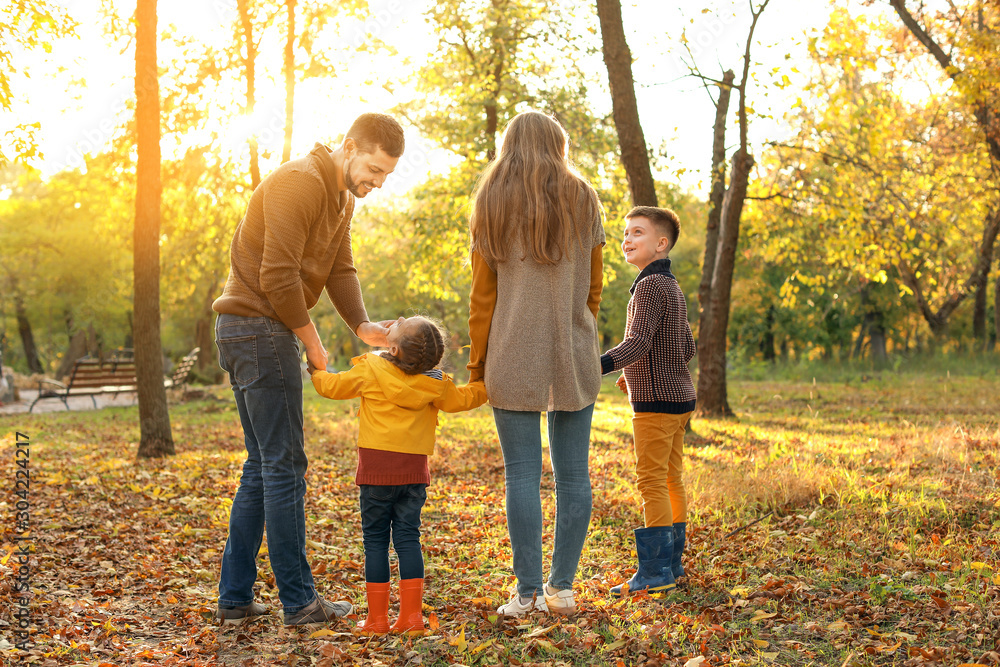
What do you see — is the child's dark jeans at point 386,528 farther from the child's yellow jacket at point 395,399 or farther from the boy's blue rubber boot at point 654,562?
the boy's blue rubber boot at point 654,562

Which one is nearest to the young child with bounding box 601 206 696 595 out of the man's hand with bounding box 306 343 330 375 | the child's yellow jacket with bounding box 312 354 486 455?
the child's yellow jacket with bounding box 312 354 486 455

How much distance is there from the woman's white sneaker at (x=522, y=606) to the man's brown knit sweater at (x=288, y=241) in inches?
60.1

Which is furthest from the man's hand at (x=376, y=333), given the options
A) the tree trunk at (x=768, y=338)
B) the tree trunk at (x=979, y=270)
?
the tree trunk at (x=768, y=338)

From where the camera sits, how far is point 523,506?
136 inches

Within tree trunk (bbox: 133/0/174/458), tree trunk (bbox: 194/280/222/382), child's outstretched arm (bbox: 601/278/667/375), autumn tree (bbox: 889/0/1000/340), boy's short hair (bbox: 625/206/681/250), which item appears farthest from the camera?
tree trunk (bbox: 194/280/222/382)

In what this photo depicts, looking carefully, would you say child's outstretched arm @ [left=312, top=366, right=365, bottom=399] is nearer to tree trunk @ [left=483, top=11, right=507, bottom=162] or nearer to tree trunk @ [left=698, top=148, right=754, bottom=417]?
tree trunk @ [left=698, top=148, right=754, bottom=417]

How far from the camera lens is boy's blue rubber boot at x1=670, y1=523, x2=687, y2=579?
403 centimetres

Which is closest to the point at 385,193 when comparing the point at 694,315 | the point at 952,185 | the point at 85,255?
the point at 85,255

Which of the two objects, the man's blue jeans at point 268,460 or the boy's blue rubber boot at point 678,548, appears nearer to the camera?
the man's blue jeans at point 268,460

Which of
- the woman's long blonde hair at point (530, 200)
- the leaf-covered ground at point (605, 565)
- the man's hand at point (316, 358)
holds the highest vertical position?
the woman's long blonde hair at point (530, 200)

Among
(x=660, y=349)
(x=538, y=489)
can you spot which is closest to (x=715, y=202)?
(x=660, y=349)

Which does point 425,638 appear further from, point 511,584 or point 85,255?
point 85,255

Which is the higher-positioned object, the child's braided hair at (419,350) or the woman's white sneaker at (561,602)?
the child's braided hair at (419,350)

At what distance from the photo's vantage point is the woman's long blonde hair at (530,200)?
3361 mm
